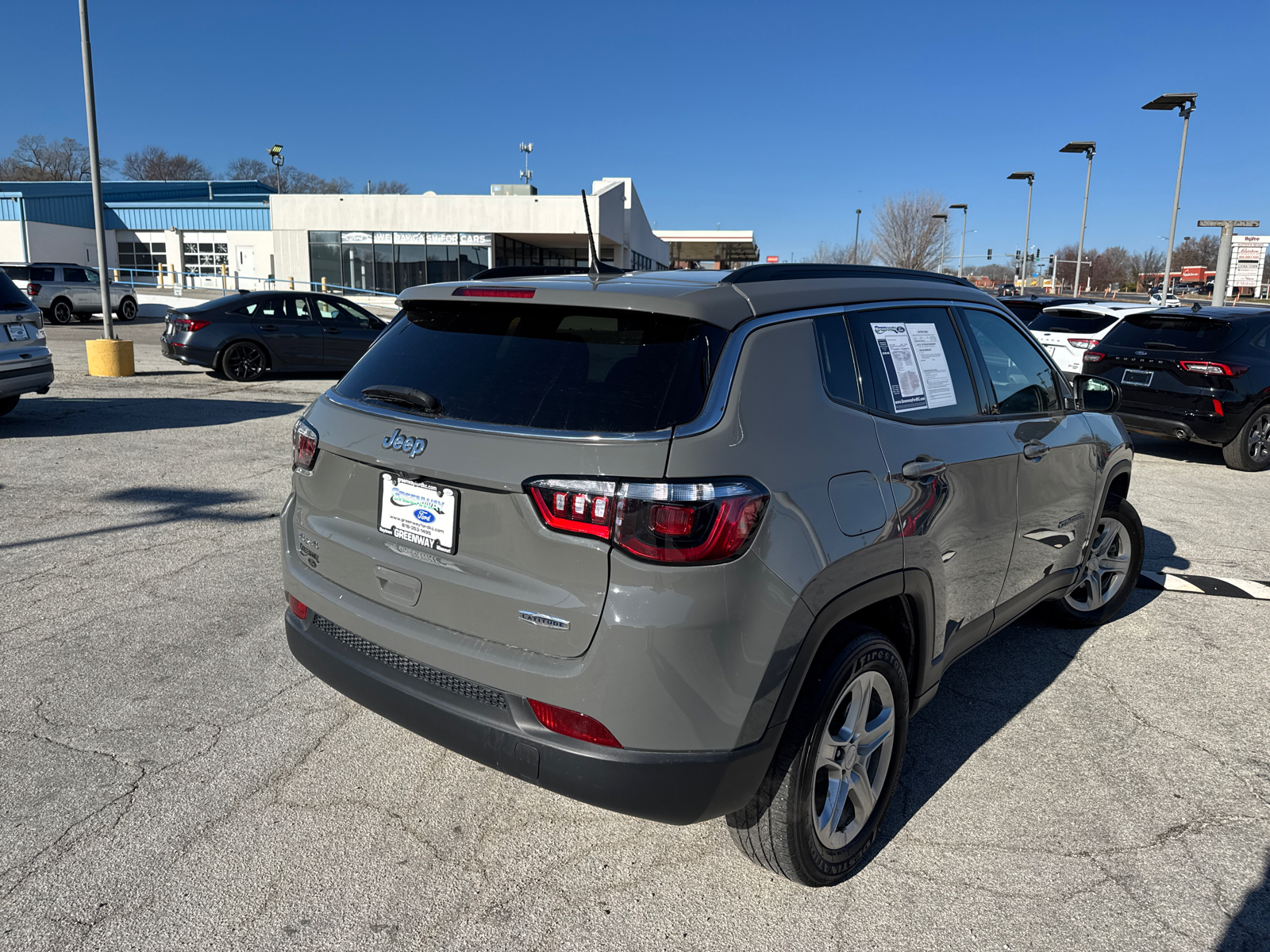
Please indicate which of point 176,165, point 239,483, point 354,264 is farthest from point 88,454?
point 176,165

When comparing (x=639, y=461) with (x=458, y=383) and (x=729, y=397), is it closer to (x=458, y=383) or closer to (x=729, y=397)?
(x=729, y=397)

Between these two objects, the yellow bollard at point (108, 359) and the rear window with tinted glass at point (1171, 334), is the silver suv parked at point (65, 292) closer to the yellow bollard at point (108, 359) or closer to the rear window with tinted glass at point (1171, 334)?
the yellow bollard at point (108, 359)

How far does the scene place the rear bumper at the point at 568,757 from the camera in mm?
2242

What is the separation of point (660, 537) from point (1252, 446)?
1019 centimetres

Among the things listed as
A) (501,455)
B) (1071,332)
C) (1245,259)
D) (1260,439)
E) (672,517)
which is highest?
(1245,259)

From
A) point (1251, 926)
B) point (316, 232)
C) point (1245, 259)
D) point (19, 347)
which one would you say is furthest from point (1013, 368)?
point (316, 232)

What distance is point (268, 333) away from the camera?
1467 cm

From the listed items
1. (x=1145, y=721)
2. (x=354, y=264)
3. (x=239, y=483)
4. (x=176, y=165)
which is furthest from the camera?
(x=176, y=165)

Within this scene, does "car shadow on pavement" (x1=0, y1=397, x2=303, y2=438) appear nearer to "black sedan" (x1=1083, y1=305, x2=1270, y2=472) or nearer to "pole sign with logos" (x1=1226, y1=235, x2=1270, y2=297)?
"black sedan" (x1=1083, y1=305, x2=1270, y2=472)

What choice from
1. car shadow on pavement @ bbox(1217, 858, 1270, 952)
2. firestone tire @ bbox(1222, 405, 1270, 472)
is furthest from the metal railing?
car shadow on pavement @ bbox(1217, 858, 1270, 952)

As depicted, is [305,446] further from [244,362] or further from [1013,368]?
[244,362]

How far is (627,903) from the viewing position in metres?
2.62

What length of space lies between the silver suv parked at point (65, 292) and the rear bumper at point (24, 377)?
20.8 metres

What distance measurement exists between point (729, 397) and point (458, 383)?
841mm
